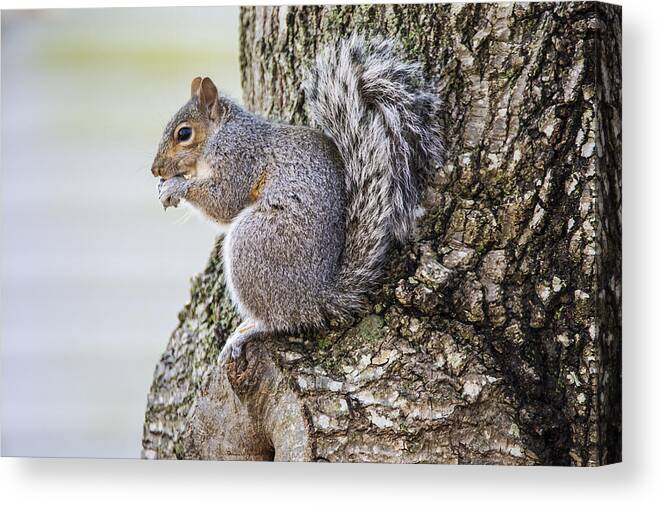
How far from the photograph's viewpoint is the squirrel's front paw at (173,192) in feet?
10.1

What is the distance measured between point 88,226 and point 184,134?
19.0 inches

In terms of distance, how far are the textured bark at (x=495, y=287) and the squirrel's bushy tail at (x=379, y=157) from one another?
0.17 ft

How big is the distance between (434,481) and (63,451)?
122cm

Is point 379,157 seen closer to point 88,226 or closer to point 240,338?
point 240,338

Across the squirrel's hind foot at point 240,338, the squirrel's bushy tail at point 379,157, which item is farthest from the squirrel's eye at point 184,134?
the squirrel's hind foot at point 240,338

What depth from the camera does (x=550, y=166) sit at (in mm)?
2912

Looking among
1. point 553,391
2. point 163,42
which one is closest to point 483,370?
point 553,391

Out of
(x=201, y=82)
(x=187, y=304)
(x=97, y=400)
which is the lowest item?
(x=97, y=400)

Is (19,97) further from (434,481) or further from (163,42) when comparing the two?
(434,481)

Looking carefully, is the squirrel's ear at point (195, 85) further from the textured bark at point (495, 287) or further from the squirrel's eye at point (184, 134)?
the textured bark at point (495, 287)

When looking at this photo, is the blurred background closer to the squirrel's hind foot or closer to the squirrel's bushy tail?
the squirrel's hind foot

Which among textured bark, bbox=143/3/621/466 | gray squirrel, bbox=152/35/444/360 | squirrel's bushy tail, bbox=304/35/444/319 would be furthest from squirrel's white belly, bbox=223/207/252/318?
squirrel's bushy tail, bbox=304/35/444/319

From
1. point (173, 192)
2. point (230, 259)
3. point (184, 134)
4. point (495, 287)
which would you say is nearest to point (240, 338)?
point (230, 259)

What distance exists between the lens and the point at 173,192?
3.09 metres
